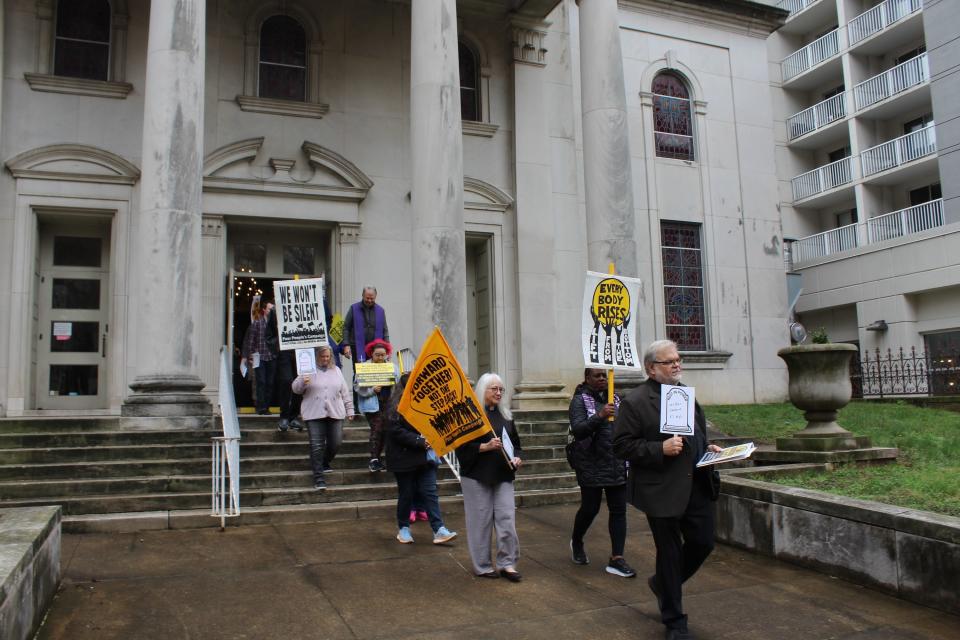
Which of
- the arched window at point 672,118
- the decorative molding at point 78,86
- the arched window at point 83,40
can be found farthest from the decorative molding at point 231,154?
the arched window at point 672,118

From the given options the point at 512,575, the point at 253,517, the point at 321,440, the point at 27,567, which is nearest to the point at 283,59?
the point at 321,440

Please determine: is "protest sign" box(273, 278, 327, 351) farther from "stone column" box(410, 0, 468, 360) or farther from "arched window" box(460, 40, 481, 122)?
"arched window" box(460, 40, 481, 122)

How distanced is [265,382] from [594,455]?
21.6 ft

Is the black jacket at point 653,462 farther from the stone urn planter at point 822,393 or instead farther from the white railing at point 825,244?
the white railing at point 825,244

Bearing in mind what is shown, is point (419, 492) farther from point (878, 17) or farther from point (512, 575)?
point (878, 17)

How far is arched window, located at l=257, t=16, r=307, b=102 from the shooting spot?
15570 mm

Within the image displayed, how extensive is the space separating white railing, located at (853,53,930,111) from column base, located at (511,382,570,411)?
65.4ft

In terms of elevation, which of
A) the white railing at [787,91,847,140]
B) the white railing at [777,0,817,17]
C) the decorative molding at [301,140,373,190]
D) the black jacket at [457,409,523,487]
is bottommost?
the black jacket at [457,409,523,487]

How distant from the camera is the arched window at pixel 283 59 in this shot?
613 inches

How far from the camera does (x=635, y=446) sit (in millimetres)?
5145

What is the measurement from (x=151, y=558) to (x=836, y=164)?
29.6m

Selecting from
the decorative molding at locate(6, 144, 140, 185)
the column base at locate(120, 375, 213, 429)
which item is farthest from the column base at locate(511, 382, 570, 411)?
the decorative molding at locate(6, 144, 140, 185)

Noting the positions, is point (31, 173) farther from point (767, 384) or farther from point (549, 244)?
point (767, 384)

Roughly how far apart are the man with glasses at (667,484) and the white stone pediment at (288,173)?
11049mm
